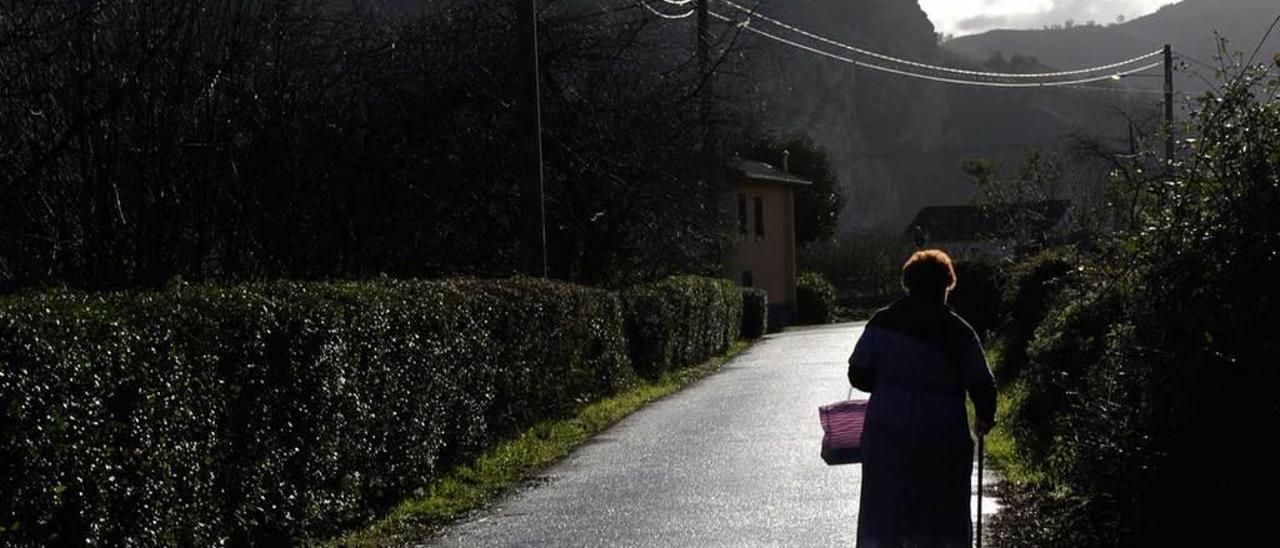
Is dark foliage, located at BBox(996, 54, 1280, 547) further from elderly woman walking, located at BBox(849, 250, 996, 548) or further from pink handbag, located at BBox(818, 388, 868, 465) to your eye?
pink handbag, located at BBox(818, 388, 868, 465)

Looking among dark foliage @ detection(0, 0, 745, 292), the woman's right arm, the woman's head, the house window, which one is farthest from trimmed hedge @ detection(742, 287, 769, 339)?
the woman's right arm

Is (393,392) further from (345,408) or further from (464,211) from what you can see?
(464,211)

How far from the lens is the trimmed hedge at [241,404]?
6.32m

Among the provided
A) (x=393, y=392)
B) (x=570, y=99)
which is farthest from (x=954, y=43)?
(x=393, y=392)

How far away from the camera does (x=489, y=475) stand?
1337cm

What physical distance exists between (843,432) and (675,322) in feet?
63.1

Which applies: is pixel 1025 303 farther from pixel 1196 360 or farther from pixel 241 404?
pixel 241 404

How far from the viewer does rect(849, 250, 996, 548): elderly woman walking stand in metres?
7.24

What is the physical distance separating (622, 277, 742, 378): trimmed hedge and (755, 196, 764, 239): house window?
18.6 meters

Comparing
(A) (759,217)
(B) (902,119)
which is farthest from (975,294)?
(B) (902,119)

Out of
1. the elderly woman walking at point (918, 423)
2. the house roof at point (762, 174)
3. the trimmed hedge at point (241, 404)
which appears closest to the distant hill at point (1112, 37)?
the house roof at point (762, 174)

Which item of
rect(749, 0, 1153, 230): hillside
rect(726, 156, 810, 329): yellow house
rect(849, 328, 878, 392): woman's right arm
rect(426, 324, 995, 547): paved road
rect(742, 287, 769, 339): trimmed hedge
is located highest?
rect(749, 0, 1153, 230): hillside

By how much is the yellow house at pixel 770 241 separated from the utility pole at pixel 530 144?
107 ft

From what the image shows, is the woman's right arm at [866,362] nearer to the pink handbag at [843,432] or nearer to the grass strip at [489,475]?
the pink handbag at [843,432]
